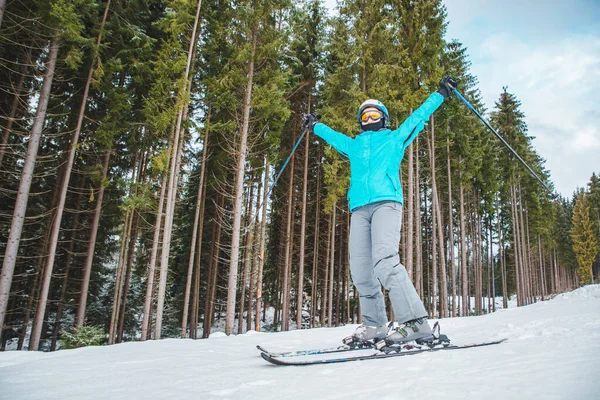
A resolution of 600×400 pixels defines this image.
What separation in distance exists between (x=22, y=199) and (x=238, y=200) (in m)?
5.72

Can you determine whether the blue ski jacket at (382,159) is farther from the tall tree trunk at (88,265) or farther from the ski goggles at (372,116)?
the tall tree trunk at (88,265)

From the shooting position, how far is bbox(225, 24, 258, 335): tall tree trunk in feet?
31.5

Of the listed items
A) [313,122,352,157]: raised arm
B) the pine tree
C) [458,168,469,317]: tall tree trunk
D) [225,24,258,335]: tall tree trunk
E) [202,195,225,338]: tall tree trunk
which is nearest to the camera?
[313,122,352,157]: raised arm

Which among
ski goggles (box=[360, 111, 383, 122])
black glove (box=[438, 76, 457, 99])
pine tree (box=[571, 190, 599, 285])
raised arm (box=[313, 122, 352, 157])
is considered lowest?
raised arm (box=[313, 122, 352, 157])

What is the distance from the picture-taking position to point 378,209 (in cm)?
305

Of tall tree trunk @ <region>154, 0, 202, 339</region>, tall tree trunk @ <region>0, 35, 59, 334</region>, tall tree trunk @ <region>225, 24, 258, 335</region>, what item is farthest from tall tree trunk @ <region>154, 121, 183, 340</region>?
tall tree trunk @ <region>0, 35, 59, 334</region>

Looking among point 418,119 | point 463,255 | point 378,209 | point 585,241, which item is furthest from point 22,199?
point 585,241

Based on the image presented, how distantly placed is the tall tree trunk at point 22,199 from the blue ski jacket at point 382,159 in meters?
9.21

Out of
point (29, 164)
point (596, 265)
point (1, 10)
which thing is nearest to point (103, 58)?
point (1, 10)

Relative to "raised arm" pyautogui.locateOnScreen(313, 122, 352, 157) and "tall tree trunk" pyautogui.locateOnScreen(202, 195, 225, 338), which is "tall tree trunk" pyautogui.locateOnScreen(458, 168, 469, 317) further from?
"raised arm" pyautogui.locateOnScreen(313, 122, 352, 157)

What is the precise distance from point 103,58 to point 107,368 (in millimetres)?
12345

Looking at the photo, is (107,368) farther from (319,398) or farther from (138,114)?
(138,114)

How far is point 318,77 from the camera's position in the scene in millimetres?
16328

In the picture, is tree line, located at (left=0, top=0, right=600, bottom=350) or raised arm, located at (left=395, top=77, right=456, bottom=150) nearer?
raised arm, located at (left=395, top=77, right=456, bottom=150)
